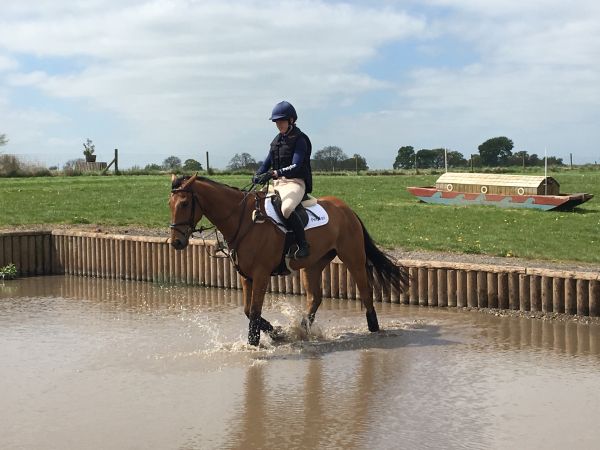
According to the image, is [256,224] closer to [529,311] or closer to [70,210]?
[529,311]

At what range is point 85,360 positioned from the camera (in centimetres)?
938

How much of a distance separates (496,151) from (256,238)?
222ft

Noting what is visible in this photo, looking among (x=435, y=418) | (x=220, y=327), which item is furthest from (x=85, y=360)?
(x=435, y=418)

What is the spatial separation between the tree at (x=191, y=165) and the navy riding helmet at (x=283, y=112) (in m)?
41.4

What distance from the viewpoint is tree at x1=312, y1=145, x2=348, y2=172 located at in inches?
2366

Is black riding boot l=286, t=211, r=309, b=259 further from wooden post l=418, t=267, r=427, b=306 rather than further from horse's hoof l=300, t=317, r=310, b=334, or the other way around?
wooden post l=418, t=267, r=427, b=306

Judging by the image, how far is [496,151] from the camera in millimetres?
74688

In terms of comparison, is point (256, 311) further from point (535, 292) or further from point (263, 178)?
point (535, 292)

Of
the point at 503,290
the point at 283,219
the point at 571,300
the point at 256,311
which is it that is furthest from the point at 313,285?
the point at 571,300

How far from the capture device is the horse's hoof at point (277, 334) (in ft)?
33.2

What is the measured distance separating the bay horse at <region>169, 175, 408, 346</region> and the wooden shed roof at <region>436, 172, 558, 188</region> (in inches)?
537

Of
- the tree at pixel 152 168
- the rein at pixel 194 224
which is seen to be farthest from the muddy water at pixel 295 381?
the tree at pixel 152 168

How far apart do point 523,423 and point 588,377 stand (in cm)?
182

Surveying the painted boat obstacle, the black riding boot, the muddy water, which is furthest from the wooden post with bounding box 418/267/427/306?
the painted boat obstacle
